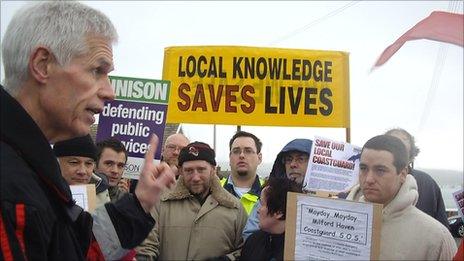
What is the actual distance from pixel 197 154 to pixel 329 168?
131cm

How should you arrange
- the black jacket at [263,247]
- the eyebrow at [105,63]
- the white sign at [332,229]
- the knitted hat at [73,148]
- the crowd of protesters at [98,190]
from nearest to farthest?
the crowd of protesters at [98,190] < the eyebrow at [105,63] < the white sign at [332,229] < the black jacket at [263,247] < the knitted hat at [73,148]

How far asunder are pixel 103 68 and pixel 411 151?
3615 mm

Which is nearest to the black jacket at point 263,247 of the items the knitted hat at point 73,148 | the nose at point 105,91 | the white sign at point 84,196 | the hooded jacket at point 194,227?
the hooded jacket at point 194,227

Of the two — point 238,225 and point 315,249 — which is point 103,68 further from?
point 238,225

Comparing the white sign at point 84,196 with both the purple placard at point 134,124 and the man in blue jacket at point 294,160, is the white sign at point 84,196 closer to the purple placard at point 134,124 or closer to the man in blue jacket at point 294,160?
the purple placard at point 134,124

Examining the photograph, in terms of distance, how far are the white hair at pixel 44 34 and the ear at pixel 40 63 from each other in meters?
0.01

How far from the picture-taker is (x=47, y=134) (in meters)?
1.54

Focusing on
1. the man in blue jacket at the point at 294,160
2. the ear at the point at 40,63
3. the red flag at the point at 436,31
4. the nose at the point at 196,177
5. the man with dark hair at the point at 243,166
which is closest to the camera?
the ear at the point at 40,63

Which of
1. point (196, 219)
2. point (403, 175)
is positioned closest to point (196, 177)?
point (196, 219)

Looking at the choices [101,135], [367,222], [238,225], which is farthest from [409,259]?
[101,135]

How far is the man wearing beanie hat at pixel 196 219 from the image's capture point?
397 cm

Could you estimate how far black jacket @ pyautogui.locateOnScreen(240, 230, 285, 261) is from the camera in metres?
3.51

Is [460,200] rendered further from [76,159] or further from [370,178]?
[76,159]

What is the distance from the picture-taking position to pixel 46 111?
147 cm
